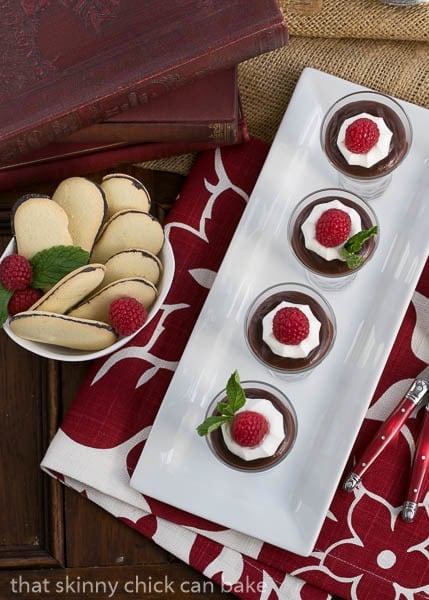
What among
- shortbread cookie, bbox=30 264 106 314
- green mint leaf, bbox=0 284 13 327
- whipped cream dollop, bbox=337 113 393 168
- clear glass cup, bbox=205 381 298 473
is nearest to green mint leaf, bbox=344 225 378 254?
whipped cream dollop, bbox=337 113 393 168

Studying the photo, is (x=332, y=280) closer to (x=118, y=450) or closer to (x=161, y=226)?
(x=161, y=226)

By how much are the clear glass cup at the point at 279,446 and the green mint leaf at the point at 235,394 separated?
0.16 ft

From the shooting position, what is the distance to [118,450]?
A: 115 centimetres

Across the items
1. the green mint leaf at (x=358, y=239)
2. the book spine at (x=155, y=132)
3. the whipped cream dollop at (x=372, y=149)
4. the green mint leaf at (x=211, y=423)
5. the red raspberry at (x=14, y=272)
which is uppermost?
the whipped cream dollop at (x=372, y=149)

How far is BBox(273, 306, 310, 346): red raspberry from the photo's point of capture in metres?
1.10

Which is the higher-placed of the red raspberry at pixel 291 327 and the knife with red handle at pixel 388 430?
the red raspberry at pixel 291 327

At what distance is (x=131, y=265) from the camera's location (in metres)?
1.10

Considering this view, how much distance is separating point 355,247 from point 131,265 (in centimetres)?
28

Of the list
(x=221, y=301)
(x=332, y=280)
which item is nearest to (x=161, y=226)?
(x=221, y=301)

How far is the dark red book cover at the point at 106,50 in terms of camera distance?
1.05 meters

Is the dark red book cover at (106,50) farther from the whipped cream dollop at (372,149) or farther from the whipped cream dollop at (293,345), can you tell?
the whipped cream dollop at (293,345)

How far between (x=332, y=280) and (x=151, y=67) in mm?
363

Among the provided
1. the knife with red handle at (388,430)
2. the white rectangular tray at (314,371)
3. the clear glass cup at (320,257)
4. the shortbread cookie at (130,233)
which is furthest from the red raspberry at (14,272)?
the knife with red handle at (388,430)

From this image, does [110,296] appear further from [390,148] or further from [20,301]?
[390,148]
